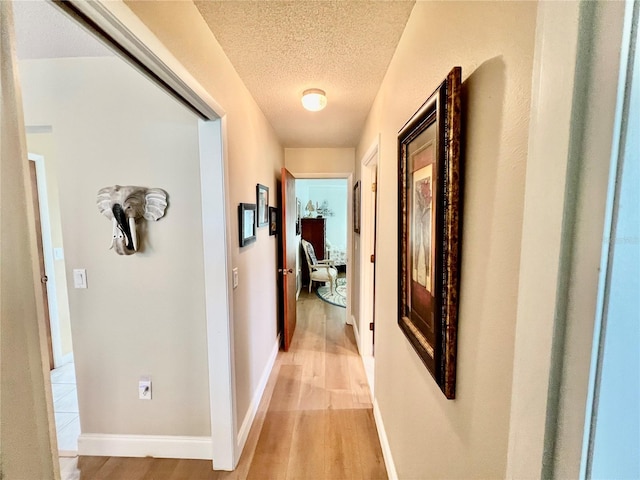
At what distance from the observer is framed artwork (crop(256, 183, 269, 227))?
2.29m

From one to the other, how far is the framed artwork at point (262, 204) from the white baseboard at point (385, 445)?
5.45 feet

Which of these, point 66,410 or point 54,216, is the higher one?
point 54,216

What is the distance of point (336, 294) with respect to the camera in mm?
5273

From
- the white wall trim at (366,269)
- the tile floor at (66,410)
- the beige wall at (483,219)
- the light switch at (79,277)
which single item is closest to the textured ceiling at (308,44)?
the beige wall at (483,219)

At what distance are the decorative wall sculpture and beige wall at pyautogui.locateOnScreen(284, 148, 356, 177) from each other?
7.28 ft

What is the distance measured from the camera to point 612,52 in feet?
0.99

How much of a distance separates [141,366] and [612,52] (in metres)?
2.20

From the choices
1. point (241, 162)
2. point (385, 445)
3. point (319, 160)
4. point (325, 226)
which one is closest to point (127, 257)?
point (241, 162)

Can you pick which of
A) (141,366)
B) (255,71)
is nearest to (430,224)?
(255,71)

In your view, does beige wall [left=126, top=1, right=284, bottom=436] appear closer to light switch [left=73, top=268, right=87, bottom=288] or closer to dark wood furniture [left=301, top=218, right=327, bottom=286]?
light switch [left=73, top=268, right=87, bottom=288]

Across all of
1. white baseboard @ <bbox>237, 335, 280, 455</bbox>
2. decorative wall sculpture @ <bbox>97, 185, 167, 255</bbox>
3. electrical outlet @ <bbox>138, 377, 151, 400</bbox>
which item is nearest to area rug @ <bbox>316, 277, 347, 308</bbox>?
white baseboard @ <bbox>237, 335, 280, 455</bbox>

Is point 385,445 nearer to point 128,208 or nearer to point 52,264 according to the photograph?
point 128,208

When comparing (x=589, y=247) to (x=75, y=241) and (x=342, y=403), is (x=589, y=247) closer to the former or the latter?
(x=75, y=241)

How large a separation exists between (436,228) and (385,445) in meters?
1.53
